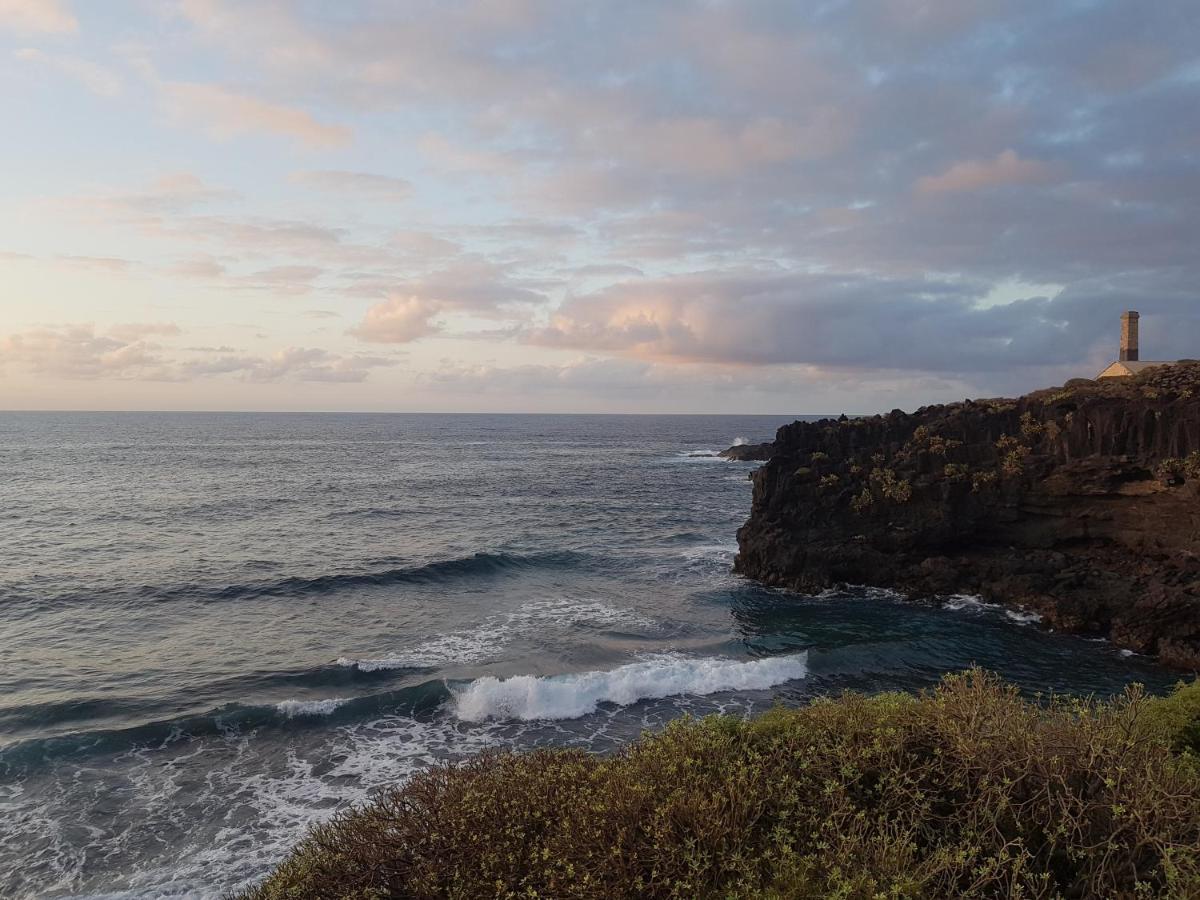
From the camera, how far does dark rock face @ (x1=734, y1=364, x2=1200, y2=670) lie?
100ft

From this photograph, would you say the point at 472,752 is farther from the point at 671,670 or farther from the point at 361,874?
the point at 361,874

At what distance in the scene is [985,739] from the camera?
30.4ft

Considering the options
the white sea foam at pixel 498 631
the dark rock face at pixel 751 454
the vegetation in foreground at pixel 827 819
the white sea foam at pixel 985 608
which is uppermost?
the dark rock face at pixel 751 454

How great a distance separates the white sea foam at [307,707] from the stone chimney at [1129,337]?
58.4 metres

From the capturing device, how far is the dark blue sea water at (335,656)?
18078mm

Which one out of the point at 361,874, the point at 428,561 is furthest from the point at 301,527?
the point at 361,874

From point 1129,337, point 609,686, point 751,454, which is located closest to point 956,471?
point 609,686

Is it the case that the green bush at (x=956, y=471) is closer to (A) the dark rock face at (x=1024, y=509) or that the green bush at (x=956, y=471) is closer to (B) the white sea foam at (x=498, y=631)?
(A) the dark rock face at (x=1024, y=509)

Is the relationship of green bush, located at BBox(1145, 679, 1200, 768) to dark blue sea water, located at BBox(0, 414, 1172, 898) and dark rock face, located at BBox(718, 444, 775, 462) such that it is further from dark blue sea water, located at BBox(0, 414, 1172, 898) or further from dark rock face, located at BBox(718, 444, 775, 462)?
dark rock face, located at BBox(718, 444, 775, 462)

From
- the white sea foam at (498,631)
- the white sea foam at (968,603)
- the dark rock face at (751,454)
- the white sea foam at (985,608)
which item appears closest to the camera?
the white sea foam at (498,631)

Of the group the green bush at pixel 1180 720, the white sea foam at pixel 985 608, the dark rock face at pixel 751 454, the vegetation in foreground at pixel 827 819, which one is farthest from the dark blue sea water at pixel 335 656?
the dark rock face at pixel 751 454

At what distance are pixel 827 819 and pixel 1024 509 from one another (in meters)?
33.0

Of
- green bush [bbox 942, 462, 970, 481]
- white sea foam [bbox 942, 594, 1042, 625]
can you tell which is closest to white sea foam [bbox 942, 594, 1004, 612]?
white sea foam [bbox 942, 594, 1042, 625]

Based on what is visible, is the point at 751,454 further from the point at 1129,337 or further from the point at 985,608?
the point at 985,608
